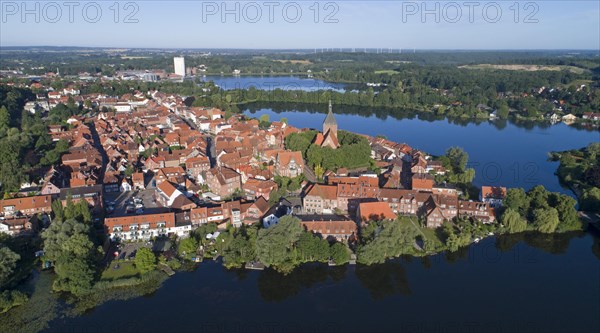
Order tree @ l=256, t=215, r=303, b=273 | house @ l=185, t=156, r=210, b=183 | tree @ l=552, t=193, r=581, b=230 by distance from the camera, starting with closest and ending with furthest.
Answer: tree @ l=256, t=215, r=303, b=273 < tree @ l=552, t=193, r=581, b=230 < house @ l=185, t=156, r=210, b=183

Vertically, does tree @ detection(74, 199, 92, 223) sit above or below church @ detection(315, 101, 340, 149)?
below

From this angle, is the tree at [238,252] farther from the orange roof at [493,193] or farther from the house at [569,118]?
the house at [569,118]

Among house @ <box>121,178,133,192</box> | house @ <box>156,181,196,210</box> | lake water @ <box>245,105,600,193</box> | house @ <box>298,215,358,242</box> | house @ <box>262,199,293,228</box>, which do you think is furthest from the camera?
lake water @ <box>245,105,600,193</box>

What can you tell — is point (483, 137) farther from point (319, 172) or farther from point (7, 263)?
point (7, 263)

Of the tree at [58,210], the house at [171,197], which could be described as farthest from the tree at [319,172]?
the tree at [58,210]

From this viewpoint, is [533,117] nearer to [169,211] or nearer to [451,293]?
[451,293]

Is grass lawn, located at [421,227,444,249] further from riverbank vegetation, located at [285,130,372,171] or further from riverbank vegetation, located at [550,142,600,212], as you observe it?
riverbank vegetation, located at [550,142,600,212]

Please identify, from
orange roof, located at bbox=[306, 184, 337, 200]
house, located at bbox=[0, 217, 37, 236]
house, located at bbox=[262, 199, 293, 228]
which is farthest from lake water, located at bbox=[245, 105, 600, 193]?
house, located at bbox=[0, 217, 37, 236]
